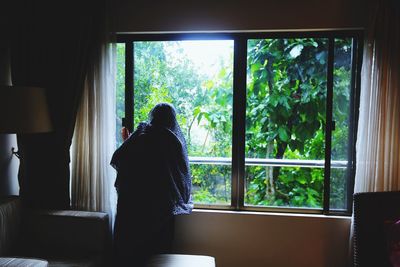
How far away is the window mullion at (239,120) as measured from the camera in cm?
240

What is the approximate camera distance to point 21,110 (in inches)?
75.0

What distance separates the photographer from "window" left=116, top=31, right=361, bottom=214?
2.35 meters

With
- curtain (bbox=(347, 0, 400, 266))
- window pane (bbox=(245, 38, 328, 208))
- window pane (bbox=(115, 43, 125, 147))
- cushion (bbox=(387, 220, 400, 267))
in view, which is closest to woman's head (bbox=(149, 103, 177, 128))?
window pane (bbox=(115, 43, 125, 147))

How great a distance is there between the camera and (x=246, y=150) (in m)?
2.46

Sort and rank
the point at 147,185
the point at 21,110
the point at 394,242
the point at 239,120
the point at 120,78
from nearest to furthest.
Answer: the point at 394,242
the point at 21,110
the point at 147,185
the point at 239,120
the point at 120,78

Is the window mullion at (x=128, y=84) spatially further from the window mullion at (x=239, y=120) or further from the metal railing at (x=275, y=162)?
the window mullion at (x=239, y=120)

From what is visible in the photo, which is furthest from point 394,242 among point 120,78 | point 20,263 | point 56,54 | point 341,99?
point 56,54

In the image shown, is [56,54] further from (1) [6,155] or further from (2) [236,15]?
(2) [236,15]

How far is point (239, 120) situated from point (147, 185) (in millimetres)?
902

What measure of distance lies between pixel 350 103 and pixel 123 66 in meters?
1.85

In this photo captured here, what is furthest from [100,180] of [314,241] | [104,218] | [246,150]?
[314,241]

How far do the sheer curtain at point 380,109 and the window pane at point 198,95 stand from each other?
98cm

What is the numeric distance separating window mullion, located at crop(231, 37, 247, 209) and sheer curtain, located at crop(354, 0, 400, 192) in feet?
2.81

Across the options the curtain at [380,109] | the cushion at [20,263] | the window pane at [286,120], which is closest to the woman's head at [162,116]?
the window pane at [286,120]
